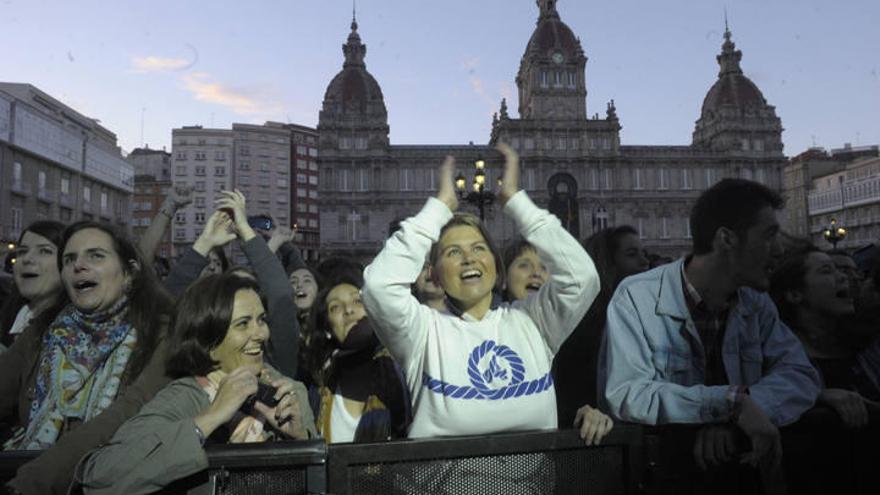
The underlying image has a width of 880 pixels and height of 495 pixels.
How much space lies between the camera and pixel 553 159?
188ft

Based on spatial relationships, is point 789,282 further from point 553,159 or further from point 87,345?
point 553,159

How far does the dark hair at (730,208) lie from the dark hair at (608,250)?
5.45 feet

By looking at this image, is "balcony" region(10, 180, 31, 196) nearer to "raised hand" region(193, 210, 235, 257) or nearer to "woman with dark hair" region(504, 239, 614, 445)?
"raised hand" region(193, 210, 235, 257)

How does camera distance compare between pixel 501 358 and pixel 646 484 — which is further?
pixel 501 358

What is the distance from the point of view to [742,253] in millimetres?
2648

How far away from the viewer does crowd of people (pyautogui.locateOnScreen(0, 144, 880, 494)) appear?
214cm

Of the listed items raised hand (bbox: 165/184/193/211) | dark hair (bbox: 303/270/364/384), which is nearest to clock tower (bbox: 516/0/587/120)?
raised hand (bbox: 165/184/193/211)

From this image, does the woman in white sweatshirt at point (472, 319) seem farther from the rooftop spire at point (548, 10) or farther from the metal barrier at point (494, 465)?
the rooftop spire at point (548, 10)

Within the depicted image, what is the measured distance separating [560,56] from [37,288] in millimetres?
60394

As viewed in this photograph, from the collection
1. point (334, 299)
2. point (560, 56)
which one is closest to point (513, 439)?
point (334, 299)

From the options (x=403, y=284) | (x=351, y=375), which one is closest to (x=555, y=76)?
(x=351, y=375)

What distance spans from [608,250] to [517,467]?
3004 millimetres

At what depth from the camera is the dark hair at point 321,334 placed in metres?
3.40

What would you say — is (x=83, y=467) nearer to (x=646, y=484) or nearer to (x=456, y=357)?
(x=456, y=357)
